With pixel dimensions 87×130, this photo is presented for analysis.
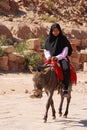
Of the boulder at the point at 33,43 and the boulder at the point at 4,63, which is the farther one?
the boulder at the point at 33,43

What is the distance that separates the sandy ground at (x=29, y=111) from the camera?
8.81 metres

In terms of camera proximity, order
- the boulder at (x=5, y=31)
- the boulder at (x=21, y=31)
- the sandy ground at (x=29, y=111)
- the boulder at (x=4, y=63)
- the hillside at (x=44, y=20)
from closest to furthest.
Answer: the sandy ground at (x=29, y=111)
the boulder at (x=4, y=63)
the boulder at (x=5, y=31)
the hillside at (x=44, y=20)
the boulder at (x=21, y=31)

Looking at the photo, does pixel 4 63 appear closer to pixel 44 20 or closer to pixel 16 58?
pixel 16 58

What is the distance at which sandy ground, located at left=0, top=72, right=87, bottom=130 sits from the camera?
28.9 ft

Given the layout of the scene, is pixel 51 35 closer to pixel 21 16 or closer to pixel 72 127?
pixel 72 127

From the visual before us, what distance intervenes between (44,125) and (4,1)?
2359 cm

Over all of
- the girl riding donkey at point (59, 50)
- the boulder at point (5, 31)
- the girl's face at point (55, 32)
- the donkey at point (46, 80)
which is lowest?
the boulder at point (5, 31)

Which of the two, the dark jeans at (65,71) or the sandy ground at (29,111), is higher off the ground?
the dark jeans at (65,71)

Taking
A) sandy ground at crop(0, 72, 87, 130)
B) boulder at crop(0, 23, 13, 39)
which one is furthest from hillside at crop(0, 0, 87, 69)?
sandy ground at crop(0, 72, 87, 130)

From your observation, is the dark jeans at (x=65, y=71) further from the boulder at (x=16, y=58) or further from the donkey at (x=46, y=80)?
the boulder at (x=16, y=58)

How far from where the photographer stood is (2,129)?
27.7 feet

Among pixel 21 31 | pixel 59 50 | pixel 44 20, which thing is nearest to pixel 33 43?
pixel 21 31

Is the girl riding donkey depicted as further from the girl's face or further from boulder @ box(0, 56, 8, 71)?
boulder @ box(0, 56, 8, 71)

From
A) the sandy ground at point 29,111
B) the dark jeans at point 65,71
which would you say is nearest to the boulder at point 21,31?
the sandy ground at point 29,111
